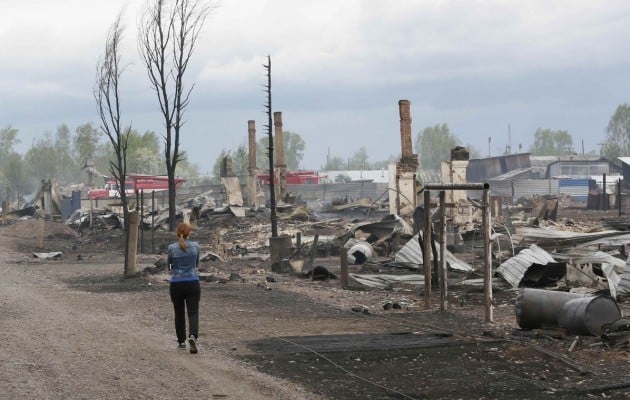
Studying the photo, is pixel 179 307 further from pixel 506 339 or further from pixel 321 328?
pixel 506 339

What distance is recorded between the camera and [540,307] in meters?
13.6

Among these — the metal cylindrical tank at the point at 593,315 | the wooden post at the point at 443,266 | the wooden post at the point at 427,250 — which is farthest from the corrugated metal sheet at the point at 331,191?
the metal cylindrical tank at the point at 593,315

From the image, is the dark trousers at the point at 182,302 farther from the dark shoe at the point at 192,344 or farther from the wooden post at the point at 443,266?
the wooden post at the point at 443,266

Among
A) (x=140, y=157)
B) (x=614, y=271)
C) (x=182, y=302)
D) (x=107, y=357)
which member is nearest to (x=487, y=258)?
(x=182, y=302)

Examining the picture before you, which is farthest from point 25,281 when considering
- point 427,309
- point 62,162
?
point 62,162

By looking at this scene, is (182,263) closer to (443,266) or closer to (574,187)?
(443,266)

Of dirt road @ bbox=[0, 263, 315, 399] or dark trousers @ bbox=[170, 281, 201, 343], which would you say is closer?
dirt road @ bbox=[0, 263, 315, 399]

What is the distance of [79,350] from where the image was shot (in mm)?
12250

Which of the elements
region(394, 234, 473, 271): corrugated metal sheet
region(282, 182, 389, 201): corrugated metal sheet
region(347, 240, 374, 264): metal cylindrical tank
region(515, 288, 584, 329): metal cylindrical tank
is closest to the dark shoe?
region(515, 288, 584, 329): metal cylindrical tank

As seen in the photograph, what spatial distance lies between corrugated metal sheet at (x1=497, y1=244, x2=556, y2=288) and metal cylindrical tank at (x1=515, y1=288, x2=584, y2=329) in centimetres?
551

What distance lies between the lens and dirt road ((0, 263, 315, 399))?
9.72 meters

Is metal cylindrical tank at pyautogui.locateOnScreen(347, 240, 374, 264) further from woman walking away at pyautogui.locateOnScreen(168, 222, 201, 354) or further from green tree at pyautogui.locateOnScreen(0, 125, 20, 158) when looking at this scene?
green tree at pyautogui.locateOnScreen(0, 125, 20, 158)

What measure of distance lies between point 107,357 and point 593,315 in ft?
19.2

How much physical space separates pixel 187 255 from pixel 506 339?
13.2 ft
